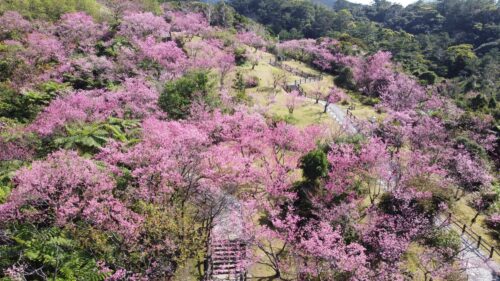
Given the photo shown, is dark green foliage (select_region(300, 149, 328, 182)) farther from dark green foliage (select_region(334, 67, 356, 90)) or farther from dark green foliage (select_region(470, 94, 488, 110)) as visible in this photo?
dark green foliage (select_region(334, 67, 356, 90))

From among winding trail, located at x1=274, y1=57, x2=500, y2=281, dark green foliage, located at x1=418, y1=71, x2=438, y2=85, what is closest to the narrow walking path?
winding trail, located at x1=274, y1=57, x2=500, y2=281

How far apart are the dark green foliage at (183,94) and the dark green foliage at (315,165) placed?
41.6ft

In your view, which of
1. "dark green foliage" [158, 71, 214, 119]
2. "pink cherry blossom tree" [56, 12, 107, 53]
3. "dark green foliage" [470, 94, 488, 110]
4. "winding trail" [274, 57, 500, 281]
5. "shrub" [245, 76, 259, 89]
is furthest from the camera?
"shrub" [245, 76, 259, 89]

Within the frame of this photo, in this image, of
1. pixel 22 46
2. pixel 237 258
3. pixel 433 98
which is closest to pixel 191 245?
pixel 237 258

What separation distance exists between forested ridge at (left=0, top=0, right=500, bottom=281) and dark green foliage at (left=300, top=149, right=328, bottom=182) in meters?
0.15

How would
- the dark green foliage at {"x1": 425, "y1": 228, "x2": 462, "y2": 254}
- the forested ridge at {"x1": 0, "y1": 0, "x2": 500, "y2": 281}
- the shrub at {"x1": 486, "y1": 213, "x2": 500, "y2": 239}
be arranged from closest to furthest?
the forested ridge at {"x1": 0, "y1": 0, "x2": 500, "y2": 281}, the dark green foliage at {"x1": 425, "y1": 228, "x2": 462, "y2": 254}, the shrub at {"x1": 486, "y1": 213, "x2": 500, "y2": 239}

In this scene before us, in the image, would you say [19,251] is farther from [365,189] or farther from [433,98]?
[433,98]

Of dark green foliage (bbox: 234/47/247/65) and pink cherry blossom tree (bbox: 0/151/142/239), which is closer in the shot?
pink cherry blossom tree (bbox: 0/151/142/239)

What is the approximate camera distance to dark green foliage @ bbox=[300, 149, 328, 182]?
2561 cm

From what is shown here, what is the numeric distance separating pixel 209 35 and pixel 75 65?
27.5 meters

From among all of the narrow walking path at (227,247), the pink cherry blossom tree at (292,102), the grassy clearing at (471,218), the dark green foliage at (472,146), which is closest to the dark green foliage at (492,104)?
the dark green foliage at (472,146)

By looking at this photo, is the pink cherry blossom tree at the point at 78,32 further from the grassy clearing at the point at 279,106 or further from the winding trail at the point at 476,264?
the winding trail at the point at 476,264

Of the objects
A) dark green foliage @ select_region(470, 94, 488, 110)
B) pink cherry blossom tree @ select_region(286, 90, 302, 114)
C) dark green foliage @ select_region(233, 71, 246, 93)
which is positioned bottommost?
pink cherry blossom tree @ select_region(286, 90, 302, 114)

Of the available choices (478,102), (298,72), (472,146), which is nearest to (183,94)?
(472,146)
